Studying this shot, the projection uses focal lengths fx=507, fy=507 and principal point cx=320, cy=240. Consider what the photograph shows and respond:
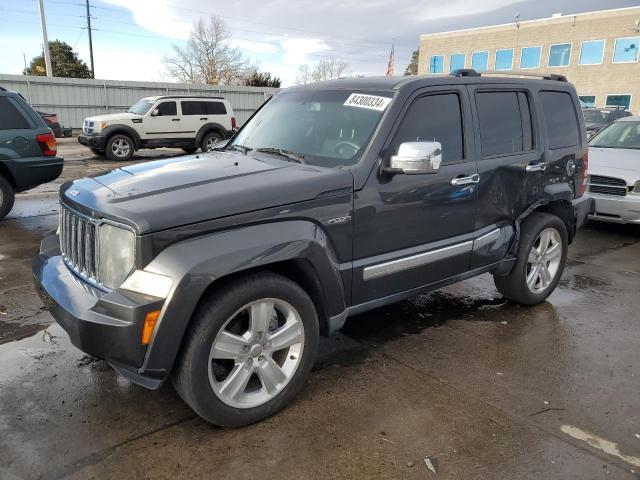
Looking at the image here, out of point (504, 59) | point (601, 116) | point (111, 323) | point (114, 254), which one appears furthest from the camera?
point (504, 59)

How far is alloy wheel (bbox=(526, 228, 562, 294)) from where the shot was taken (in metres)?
4.55

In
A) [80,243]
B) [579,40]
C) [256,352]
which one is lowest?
[256,352]

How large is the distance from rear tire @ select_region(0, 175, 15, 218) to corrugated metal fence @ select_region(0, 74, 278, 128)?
18.6m

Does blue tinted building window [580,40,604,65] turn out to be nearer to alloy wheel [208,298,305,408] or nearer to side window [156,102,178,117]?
side window [156,102,178,117]

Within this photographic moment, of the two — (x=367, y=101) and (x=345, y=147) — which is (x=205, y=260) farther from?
(x=367, y=101)

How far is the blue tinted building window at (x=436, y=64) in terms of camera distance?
48781 mm

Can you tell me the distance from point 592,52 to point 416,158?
4392 cm

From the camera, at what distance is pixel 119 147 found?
16016 mm

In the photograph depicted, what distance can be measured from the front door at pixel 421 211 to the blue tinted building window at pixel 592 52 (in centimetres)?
4253

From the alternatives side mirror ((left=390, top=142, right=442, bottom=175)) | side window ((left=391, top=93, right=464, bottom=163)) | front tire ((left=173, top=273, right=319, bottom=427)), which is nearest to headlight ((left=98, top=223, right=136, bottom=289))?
front tire ((left=173, top=273, right=319, bottom=427))

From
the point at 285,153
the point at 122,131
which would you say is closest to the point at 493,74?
the point at 285,153

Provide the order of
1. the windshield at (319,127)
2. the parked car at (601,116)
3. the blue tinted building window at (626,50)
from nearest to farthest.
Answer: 1. the windshield at (319,127)
2. the parked car at (601,116)
3. the blue tinted building window at (626,50)

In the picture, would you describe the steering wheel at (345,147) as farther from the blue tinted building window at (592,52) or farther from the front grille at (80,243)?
the blue tinted building window at (592,52)

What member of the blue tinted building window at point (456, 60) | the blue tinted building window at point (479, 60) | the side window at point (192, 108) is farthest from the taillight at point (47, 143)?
the blue tinted building window at point (456, 60)
